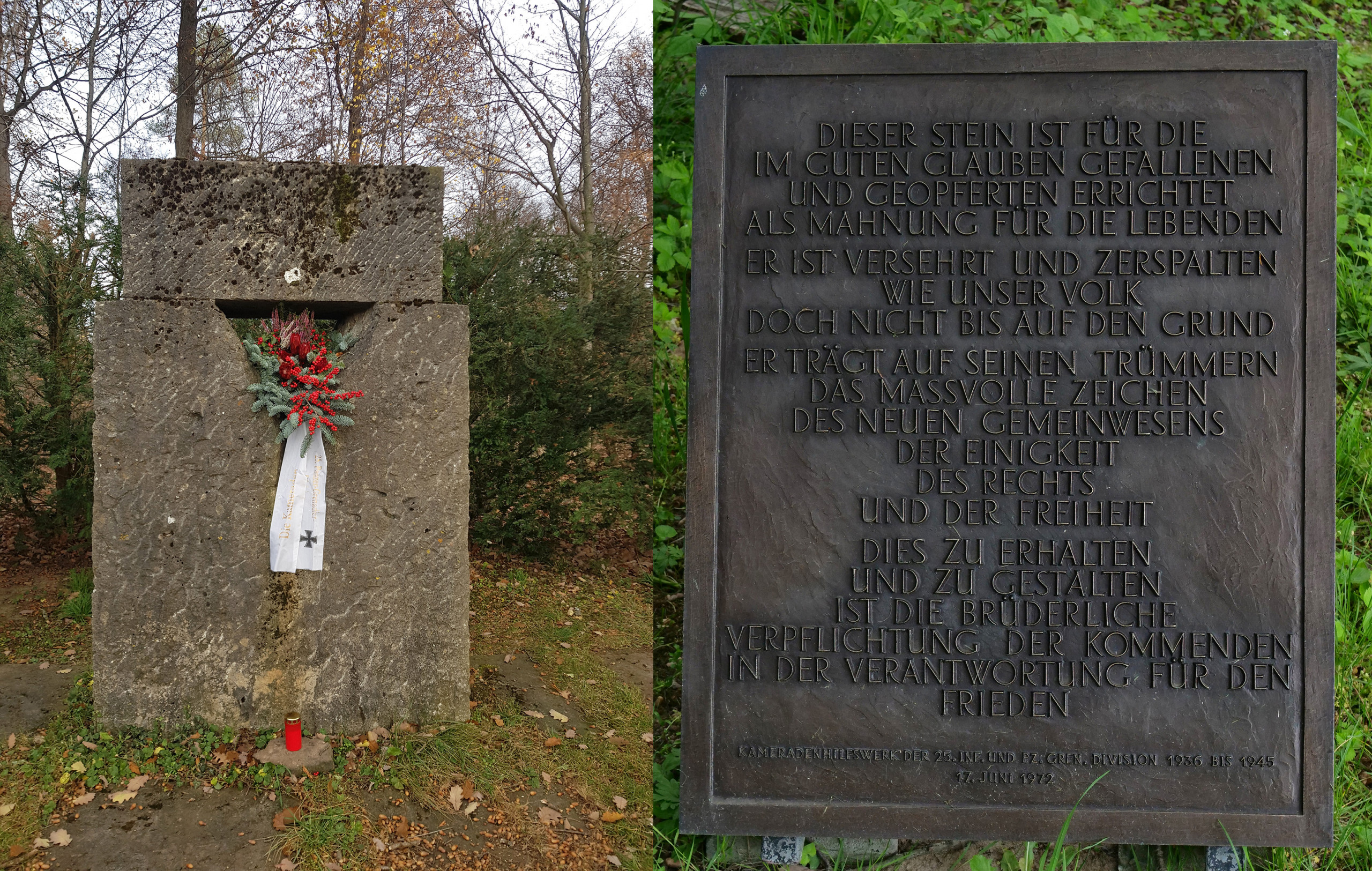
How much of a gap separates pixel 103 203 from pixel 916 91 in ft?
19.1

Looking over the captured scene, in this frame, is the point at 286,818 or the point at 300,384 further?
the point at 300,384

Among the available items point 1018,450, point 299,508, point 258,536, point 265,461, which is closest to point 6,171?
point 265,461

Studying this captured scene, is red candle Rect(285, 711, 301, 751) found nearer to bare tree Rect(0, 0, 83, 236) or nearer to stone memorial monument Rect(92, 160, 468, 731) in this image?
stone memorial monument Rect(92, 160, 468, 731)

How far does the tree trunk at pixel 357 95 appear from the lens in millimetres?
6727

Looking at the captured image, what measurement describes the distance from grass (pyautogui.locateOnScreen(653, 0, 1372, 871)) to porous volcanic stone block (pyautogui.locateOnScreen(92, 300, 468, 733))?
97 centimetres

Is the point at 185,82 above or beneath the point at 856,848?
above

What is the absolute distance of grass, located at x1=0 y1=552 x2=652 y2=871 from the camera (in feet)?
9.32

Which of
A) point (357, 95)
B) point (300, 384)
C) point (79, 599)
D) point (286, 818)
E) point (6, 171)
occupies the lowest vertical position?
point (286, 818)

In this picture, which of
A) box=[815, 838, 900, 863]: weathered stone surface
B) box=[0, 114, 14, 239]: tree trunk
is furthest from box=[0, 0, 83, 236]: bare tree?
box=[815, 838, 900, 863]: weathered stone surface

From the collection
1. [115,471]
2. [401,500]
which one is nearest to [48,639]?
[115,471]

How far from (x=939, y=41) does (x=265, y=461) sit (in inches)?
137

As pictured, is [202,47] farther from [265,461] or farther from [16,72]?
[265,461]

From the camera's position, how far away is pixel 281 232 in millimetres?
3205

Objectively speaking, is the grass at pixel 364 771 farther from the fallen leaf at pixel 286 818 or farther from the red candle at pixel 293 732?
the red candle at pixel 293 732
